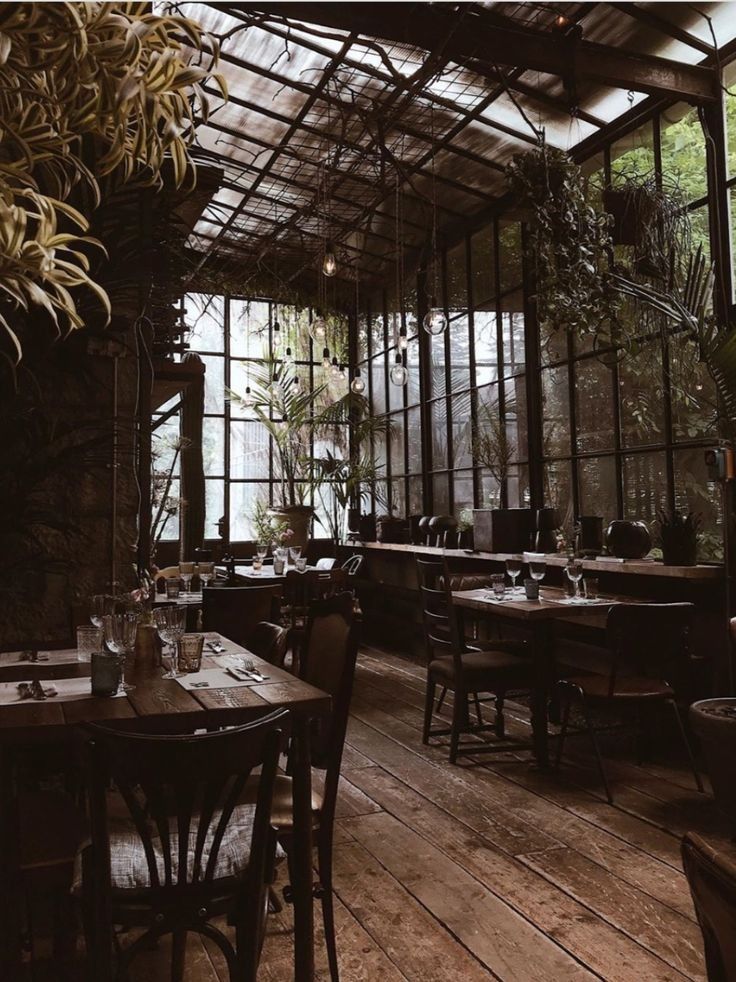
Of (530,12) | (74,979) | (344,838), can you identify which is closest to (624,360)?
(530,12)

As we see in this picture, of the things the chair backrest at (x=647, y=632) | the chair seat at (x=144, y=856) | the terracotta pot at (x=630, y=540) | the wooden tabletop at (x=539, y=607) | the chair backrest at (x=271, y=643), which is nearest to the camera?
the chair seat at (x=144, y=856)

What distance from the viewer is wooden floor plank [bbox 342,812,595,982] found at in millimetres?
2207

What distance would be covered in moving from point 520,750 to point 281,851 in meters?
2.42

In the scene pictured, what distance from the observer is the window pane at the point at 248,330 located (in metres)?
10.4

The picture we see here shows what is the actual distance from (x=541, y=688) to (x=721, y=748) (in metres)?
1.08

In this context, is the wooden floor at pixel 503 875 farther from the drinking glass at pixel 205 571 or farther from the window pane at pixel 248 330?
the window pane at pixel 248 330

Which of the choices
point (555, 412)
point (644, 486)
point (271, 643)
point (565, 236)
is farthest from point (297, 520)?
point (271, 643)

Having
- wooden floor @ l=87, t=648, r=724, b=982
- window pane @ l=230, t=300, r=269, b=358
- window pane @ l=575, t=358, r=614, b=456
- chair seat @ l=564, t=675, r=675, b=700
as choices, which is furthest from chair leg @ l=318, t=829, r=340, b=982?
window pane @ l=230, t=300, r=269, b=358

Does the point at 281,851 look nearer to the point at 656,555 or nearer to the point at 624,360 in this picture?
the point at 656,555

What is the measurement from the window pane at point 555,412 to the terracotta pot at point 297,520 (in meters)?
3.60

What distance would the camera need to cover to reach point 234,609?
4.00 meters

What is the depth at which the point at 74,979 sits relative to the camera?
2.15m

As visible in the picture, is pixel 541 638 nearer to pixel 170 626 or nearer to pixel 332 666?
pixel 332 666

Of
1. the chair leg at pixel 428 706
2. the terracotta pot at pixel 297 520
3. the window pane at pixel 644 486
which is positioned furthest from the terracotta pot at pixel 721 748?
the terracotta pot at pixel 297 520
